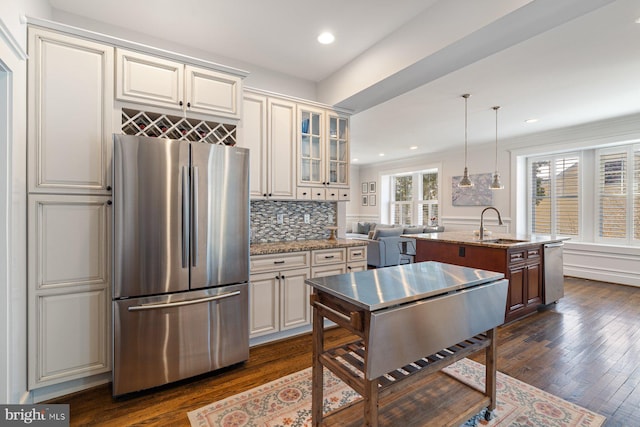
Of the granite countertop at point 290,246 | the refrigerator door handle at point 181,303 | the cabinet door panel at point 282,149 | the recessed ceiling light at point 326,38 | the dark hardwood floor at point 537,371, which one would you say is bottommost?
the dark hardwood floor at point 537,371

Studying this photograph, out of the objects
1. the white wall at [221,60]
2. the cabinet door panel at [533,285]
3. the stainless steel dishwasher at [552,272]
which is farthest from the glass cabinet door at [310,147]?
the stainless steel dishwasher at [552,272]

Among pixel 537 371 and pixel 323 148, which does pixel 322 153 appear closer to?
pixel 323 148

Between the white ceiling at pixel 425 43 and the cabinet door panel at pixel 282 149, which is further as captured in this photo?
the cabinet door panel at pixel 282 149

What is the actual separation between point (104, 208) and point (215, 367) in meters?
1.44

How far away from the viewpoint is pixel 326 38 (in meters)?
2.73

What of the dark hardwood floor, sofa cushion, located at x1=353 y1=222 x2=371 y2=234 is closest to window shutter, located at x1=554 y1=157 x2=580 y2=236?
the dark hardwood floor

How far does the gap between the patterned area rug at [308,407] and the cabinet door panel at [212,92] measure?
7.30 feet

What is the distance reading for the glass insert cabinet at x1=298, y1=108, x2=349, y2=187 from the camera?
10.9 feet

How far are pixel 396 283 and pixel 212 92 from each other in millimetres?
2150

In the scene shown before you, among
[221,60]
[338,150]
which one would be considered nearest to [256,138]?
[221,60]

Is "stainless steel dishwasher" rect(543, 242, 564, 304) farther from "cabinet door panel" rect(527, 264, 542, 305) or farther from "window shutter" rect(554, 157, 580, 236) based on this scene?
"window shutter" rect(554, 157, 580, 236)

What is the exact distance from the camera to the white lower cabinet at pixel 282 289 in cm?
270

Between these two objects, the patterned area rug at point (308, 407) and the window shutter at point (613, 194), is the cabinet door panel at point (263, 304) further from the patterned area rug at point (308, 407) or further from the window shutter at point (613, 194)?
the window shutter at point (613, 194)

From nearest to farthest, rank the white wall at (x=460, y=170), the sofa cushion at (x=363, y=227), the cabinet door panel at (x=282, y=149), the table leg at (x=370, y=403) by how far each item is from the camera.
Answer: the table leg at (x=370, y=403)
the cabinet door panel at (x=282, y=149)
the white wall at (x=460, y=170)
the sofa cushion at (x=363, y=227)
